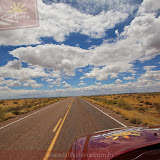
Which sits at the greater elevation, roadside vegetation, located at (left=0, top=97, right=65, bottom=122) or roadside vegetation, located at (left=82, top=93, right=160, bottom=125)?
roadside vegetation, located at (left=0, top=97, right=65, bottom=122)

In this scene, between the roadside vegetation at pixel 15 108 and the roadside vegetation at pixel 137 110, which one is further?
the roadside vegetation at pixel 15 108

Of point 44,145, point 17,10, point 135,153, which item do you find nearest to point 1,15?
point 17,10

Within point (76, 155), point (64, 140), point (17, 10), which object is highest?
point (17, 10)

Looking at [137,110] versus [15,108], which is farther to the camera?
[15,108]

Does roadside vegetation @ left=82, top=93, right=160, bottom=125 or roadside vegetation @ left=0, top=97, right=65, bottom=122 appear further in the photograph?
roadside vegetation @ left=0, top=97, right=65, bottom=122

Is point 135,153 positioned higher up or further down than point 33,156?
higher up

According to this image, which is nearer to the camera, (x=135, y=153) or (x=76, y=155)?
(x=135, y=153)

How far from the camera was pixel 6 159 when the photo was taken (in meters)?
3.63

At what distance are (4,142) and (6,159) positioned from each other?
166 cm

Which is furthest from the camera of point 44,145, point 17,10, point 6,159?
point 17,10

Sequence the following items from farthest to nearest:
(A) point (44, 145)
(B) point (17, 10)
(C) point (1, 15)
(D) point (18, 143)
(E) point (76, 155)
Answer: (C) point (1, 15), (B) point (17, 10), (D) point (18, 143), (A) point (44, 145), (E) point (76, 155)

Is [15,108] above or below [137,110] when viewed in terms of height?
above

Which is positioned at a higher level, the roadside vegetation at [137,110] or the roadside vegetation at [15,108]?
the roadside vegetation at [15,108]

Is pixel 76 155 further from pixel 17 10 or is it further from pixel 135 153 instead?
pixel 17 10
